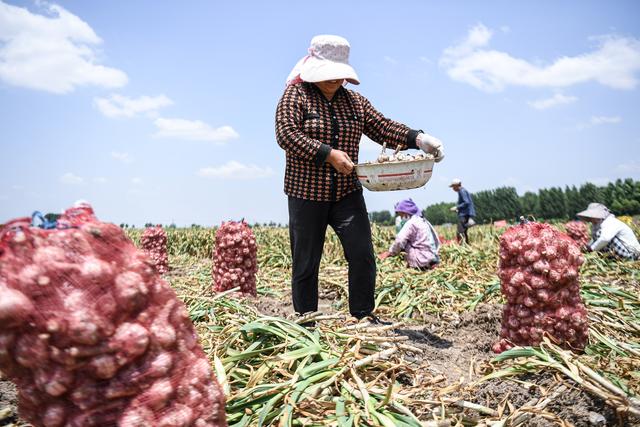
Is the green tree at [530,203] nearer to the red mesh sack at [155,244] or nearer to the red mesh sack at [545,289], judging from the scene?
the red mesh sack at [155,244]

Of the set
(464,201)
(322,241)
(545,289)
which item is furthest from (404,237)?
(464,201)

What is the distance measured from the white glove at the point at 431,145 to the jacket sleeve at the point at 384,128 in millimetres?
124

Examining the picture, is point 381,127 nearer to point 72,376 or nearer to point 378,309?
point 378,309

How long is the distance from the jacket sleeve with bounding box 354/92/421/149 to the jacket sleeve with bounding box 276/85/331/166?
0.58 metres

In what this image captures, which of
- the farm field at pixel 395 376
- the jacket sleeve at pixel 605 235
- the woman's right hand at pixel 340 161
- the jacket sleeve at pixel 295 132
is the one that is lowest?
the farm field at pixel 395 376

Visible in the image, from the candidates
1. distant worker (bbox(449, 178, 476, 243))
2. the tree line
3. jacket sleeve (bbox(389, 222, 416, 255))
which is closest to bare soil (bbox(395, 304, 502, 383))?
jacket sleeve (bbox(389, 222, 416, 255))

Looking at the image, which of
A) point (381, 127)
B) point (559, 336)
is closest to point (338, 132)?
point (381, 127)

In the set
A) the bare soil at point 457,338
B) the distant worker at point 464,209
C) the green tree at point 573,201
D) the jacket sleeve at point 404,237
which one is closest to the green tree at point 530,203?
the green tree at point 573,201

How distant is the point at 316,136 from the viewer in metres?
3.44

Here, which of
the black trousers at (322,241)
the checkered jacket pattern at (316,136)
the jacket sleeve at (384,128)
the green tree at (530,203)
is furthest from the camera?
the green tree at (530,203)

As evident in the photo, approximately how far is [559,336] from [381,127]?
1.90 meters

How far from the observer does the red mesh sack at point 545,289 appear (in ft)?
8.98

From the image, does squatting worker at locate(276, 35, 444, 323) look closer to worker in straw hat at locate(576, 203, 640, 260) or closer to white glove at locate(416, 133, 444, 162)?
white glove at locate(416, 133, 444, 162)

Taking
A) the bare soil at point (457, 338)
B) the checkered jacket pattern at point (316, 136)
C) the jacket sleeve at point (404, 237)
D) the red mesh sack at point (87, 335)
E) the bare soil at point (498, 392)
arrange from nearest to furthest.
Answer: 1. the red mesh sack at point (87, 335)
2. the bare soil at point (498, 392)
3. the bare soil at point (457, 338)
4. the checkered jacket pattern at point (316, 136)
5. the jacket sleeve at point (404, 237)
